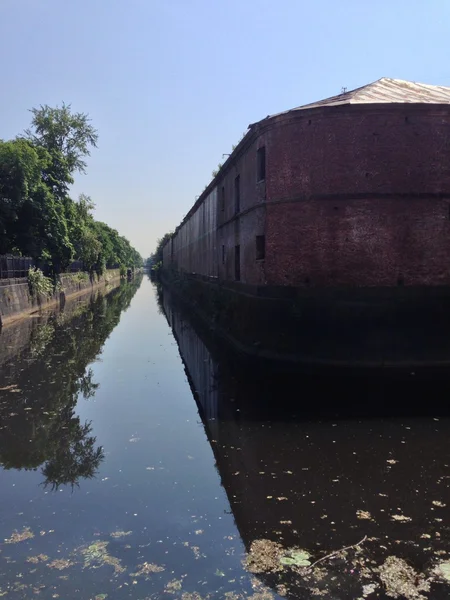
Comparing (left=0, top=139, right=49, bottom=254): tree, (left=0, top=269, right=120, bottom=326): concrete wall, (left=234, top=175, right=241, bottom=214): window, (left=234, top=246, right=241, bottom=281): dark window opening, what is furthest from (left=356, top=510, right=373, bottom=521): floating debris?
(left=0, top=139, right=49, bottom=254): tree

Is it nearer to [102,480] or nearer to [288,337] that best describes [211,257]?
[288,337]

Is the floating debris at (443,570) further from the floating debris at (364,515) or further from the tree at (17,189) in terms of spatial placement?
the tree at (17,189)

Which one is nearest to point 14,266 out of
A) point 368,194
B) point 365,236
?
point 365,236

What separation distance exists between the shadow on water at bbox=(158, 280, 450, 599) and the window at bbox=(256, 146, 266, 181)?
6419mm

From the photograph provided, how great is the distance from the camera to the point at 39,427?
7.70 m

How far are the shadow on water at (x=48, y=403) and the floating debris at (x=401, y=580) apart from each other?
3605mm

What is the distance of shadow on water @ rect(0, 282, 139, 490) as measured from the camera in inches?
250

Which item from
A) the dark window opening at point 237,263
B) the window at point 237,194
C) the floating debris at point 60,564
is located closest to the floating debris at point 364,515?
the floating debris at point 60,564

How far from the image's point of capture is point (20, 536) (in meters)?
4.43

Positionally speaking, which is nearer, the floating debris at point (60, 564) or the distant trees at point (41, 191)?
the floating debris at point (60, 564)

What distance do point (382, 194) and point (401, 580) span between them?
9.65 meters

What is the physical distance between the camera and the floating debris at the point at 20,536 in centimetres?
433

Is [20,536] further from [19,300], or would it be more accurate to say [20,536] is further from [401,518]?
[19,300]

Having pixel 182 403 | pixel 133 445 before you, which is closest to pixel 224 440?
pixel 133 445
